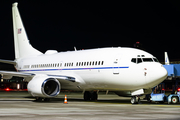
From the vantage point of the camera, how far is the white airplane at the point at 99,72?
20766 mm

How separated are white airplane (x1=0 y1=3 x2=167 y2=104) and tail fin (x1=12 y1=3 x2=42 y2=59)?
4.84 metres

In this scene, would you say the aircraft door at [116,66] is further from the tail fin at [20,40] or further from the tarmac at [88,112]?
the tail fin at [20,40]

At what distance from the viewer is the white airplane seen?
2077 centimetres

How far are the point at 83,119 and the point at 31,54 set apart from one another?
22.5 metres

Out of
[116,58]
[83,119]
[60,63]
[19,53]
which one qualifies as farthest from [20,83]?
[83,119]

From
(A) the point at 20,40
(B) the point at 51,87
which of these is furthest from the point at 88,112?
(A) the point at 20,40

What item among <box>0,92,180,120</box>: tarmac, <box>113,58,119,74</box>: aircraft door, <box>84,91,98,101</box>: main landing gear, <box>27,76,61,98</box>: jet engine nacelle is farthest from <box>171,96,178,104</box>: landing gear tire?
<box>27,76,61,98</box>: jet engine nacelle

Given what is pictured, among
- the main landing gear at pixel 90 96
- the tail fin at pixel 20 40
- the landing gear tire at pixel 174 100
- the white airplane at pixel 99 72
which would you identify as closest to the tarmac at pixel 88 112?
the white airplane at pixel 99 72

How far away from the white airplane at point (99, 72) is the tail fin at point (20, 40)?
484 centimetres

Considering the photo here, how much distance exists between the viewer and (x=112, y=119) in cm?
1180

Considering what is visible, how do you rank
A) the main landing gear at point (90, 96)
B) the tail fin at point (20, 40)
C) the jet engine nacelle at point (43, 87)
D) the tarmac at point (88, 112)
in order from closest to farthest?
the tarmac at point (88, 112)
the jet engine nacelle at point (43, 87)
the main landing gear at point (90, 96)
the tail fin at point (20, 40)

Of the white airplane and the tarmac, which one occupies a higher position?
the white airplane

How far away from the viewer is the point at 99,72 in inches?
891

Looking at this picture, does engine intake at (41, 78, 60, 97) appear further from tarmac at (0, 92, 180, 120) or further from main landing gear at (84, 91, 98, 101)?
tarmac at (0, 92, 180, 120)
